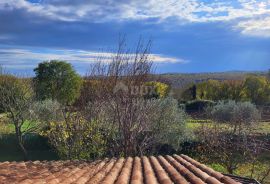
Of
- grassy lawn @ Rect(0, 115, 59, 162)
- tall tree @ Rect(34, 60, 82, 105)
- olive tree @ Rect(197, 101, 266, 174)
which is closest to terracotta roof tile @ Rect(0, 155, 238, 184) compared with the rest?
olive tree @ Rect(197, 101, 266, 174)

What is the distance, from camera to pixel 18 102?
23094 millimetres

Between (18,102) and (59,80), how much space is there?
13200 mm

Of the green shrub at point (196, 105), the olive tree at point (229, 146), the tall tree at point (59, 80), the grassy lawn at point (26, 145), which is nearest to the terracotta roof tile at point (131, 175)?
the olive tree at point (229, 146)

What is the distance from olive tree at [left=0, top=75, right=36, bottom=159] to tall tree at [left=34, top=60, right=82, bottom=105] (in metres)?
8.38

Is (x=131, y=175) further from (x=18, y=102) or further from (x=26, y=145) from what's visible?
(x=26, y=145)

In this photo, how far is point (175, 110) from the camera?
2192 cm

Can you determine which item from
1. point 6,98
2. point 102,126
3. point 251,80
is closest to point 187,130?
point 102,126

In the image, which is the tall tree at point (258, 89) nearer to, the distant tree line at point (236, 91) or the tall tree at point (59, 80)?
the distant tree line at point (236, 91)

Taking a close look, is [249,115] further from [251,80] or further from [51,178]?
[51,178]

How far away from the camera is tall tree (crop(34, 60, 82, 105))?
116 feet

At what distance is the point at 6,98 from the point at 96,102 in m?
8.76

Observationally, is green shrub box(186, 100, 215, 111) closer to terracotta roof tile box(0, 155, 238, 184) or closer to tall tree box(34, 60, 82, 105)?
tall tree box(34, 60, 82, 105)

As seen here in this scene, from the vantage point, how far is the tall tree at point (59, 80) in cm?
3550

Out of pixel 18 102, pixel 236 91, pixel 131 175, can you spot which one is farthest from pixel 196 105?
pixel 131 175
